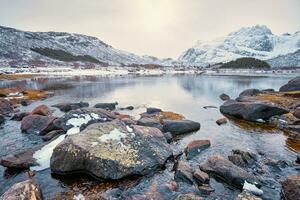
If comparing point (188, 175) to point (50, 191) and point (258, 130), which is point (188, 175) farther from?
point (258, 130)

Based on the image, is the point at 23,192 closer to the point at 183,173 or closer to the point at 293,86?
the point at 183,173

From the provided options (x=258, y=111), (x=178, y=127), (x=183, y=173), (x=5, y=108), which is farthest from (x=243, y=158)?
(x=5, y=108)

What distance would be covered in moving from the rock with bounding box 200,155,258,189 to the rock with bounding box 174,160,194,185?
3.63 feet

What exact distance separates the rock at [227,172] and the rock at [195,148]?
2501 millimetres

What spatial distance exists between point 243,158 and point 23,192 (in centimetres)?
1348

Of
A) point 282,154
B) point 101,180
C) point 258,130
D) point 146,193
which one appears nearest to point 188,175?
point 146,193

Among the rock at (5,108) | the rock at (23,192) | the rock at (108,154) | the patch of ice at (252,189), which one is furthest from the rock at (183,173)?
the rock at (5,108)

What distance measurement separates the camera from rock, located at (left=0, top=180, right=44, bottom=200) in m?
11.2

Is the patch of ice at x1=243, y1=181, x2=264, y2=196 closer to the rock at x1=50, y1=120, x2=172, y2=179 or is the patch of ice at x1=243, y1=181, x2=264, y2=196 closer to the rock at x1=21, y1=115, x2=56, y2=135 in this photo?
the rock at x1=50, y1=120, x2=172, y2=179

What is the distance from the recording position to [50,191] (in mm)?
14109

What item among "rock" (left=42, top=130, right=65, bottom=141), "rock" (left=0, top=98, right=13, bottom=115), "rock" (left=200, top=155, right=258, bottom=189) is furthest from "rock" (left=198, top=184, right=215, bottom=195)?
"rock" (left=0, top=98, right=13, bottom=115)

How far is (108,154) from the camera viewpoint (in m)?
15.5

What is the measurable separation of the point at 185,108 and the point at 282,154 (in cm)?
1946

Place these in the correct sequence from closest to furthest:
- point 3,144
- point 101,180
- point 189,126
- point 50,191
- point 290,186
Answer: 1. point 290,186
2. point 50,191
3. point 101,180
4. point 3,144
5. point 189,126
